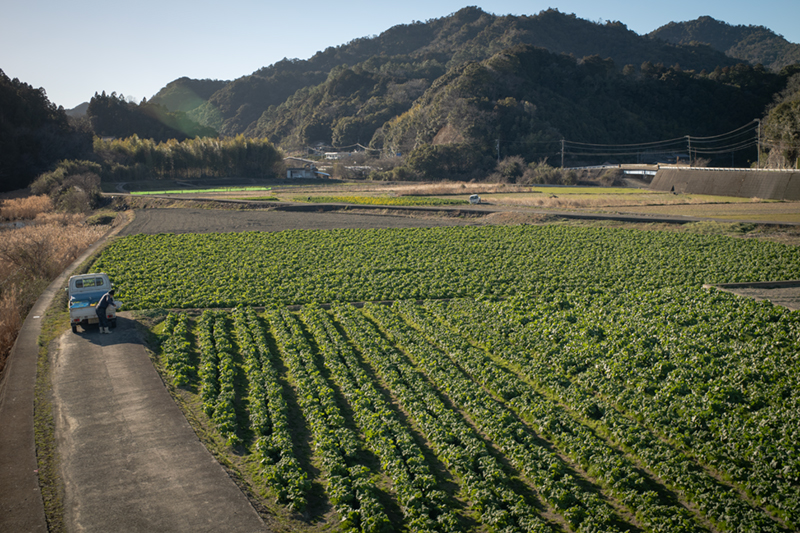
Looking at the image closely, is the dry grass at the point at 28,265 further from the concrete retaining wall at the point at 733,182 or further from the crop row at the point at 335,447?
the concrete retaining wall at the point at 733,182

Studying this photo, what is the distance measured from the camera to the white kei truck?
1595cm

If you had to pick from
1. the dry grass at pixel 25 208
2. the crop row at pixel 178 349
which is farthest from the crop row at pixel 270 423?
the dry grass at pixel 25 208

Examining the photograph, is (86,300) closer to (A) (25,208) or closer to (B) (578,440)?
(B) (578,440)

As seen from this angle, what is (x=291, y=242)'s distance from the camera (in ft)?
108

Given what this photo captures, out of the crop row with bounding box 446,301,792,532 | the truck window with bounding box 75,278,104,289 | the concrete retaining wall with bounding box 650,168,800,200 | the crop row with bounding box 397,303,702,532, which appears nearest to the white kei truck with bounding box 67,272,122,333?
the truck window with bounding box 75,278,104,289

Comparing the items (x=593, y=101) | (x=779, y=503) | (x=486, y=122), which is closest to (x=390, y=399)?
(x=779, y=503)

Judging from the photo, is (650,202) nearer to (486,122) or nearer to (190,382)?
(190,382)

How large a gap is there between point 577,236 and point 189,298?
→ 75.1 feet

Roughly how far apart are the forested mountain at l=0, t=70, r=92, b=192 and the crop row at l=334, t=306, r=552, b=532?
243 ft

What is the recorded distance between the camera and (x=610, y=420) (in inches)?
420

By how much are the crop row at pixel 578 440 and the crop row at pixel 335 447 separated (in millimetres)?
3762

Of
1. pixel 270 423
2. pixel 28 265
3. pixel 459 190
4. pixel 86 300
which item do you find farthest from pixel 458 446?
pixel 459 190

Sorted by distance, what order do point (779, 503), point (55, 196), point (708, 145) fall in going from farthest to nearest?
point (708, 145) < point (55, 196) < point (779, 503)

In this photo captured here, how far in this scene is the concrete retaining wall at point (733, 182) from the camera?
1959 inches
